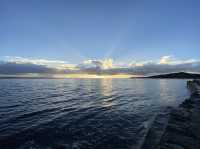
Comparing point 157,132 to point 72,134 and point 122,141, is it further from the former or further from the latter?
point 72,134

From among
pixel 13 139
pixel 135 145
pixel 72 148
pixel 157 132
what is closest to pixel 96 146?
pixel 72 148

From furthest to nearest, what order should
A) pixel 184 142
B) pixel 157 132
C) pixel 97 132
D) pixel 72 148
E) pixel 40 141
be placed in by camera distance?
pixel 97 132
pixel 157 132
pixel 40 141
pixel 72 148
pixel 184 142

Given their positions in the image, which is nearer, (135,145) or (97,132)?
(135,145)

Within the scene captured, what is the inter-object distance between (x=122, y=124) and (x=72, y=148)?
618 centimetres

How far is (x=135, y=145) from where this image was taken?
9.61 meters

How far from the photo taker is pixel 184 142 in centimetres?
879

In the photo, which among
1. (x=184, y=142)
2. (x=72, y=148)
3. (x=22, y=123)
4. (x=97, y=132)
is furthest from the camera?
(x=22, y=123)

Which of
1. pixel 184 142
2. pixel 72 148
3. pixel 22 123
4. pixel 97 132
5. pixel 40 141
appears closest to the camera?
pixel 184 142

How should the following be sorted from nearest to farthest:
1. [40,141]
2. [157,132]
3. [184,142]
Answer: [184,142]
[40,141]
[157,132]

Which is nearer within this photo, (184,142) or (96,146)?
(184,142)

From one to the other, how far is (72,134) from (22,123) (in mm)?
5616

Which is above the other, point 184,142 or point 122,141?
point 184,142

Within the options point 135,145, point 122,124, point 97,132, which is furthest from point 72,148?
point 122,124

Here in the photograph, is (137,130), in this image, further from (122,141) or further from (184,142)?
(184,142)
